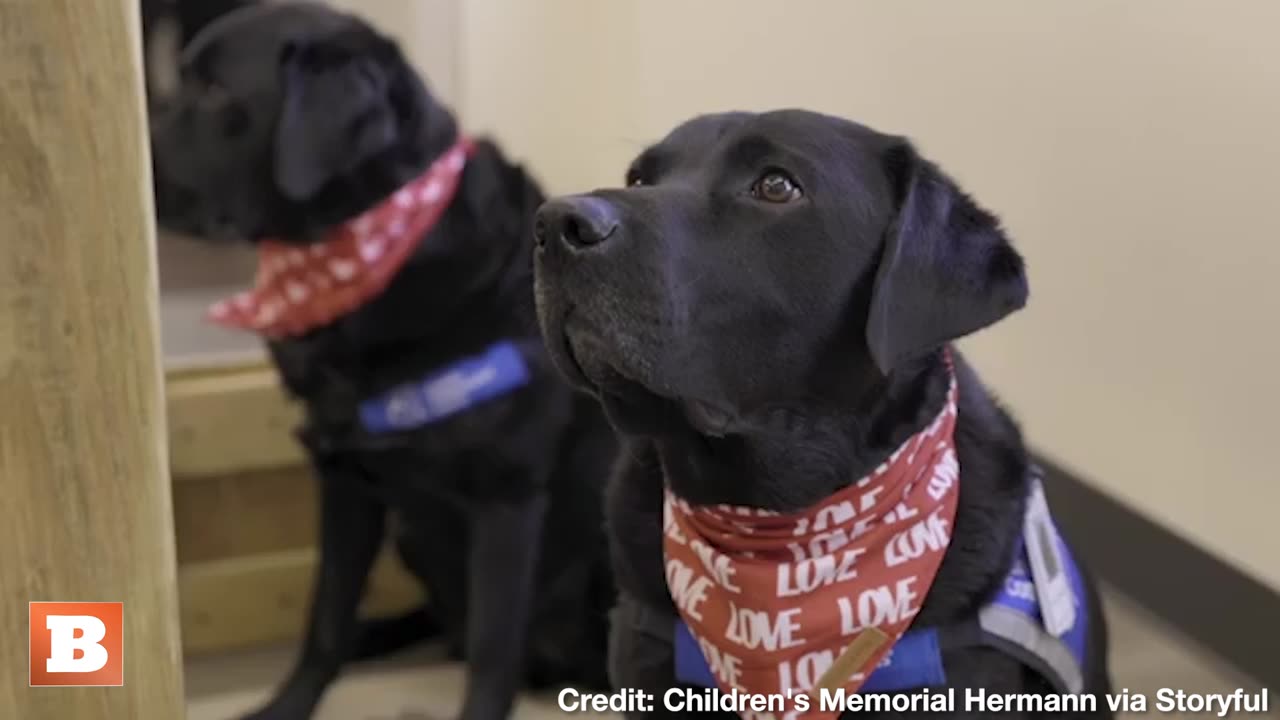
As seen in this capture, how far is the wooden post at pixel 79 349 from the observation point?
0.96 metres

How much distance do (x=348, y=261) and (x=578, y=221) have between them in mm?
721

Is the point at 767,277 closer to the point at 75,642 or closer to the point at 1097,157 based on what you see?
the point at 75,642

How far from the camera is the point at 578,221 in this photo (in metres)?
1.04

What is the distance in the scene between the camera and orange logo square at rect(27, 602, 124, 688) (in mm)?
1048

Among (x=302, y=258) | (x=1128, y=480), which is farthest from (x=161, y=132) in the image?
(x=1128, y=480)

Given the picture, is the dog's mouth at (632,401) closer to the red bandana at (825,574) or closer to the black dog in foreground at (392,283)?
the red bandana at (825,574)

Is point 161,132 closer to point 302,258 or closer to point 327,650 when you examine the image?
point 302,258

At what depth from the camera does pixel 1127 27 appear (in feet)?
6.20

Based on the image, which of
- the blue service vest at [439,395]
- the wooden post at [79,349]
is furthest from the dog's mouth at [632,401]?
the blue service vest at [439,395]

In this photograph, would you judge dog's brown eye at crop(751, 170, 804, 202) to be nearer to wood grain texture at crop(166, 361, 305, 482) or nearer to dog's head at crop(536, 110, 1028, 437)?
dog's head at crop(536, 110, 1028, 437)

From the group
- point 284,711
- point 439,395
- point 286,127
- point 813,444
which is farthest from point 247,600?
point 813,444

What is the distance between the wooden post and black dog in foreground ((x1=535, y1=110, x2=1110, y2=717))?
0.99 ft

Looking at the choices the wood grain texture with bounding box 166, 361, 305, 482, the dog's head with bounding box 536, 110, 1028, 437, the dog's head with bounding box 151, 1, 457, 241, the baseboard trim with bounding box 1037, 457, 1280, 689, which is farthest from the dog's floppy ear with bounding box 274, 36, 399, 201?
the baseboard trim with bounding box 1037, 457, 1280, 689

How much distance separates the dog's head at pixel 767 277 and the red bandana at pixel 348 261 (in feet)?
1.94
